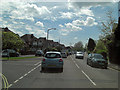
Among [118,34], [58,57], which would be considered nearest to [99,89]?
[58,57]

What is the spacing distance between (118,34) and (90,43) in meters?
98.6

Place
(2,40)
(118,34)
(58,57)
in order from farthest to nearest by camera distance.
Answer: (2,40) → (118,34) → (58,57)

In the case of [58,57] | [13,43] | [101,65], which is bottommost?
[101,65]

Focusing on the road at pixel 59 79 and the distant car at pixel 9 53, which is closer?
the road at pixel 59 79

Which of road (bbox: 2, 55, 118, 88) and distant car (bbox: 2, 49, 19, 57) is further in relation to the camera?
distant car (bbox: 2, 49, 19, 57)

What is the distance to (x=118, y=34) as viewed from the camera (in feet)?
70.1

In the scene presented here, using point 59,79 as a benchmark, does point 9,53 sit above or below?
above

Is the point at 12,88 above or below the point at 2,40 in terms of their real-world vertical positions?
below

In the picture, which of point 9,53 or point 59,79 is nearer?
point 59,79

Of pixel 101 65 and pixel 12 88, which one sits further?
pixel 101 65

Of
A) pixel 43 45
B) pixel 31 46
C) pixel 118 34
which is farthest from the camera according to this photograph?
pixel 43 45

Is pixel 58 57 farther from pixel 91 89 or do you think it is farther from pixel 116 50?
pixel 116 50

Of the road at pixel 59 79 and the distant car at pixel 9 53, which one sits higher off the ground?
the distant car at pixel 9 53

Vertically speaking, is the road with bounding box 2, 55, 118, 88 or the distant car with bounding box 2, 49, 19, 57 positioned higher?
the distant car with bounding box 2, 49, 19, 57
